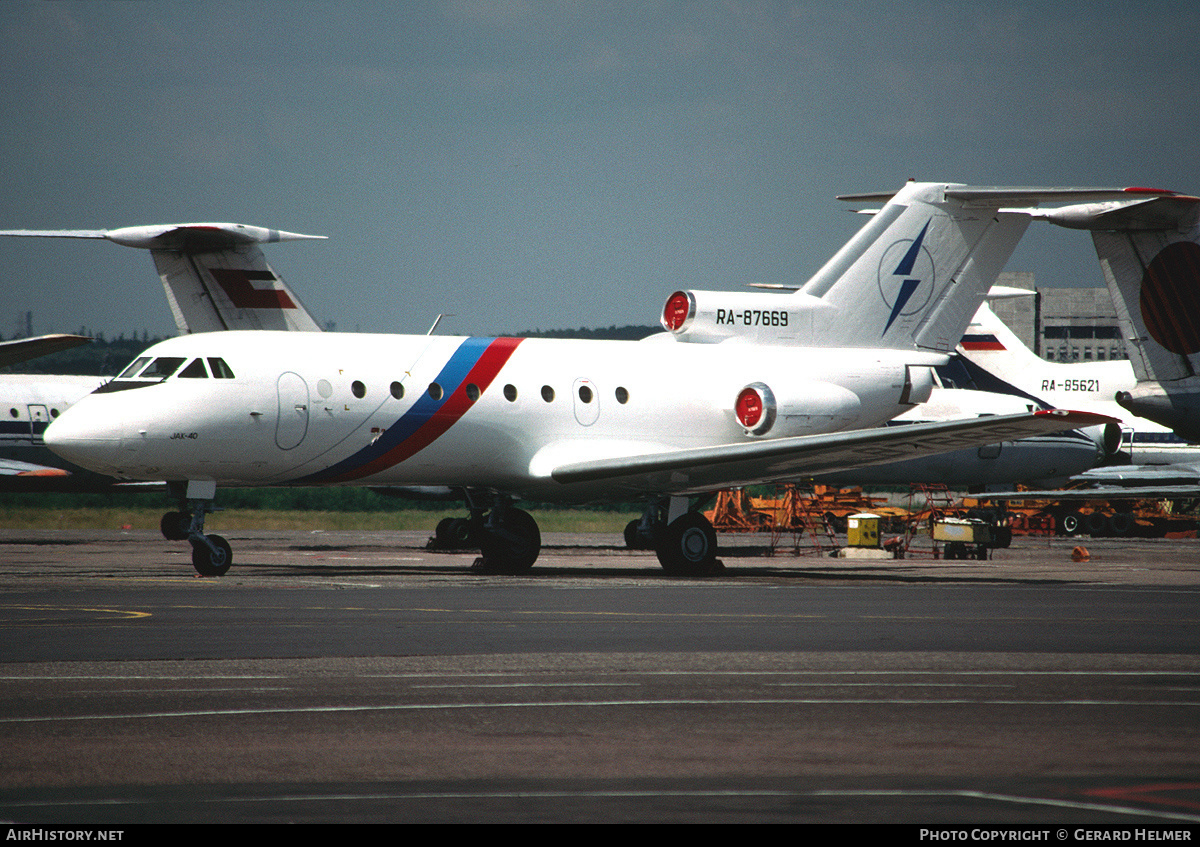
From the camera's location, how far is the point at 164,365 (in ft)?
70.1

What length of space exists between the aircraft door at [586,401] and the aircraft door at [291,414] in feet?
16.1

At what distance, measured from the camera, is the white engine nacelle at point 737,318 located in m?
26.5

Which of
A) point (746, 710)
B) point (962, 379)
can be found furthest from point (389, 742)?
point (962, 379)

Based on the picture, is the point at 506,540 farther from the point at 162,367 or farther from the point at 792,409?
the point at 162,367

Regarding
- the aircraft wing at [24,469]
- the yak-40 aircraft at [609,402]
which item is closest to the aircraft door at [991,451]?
the yak-40 aircraft at [609,402]

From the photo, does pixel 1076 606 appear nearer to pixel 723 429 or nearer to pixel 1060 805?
pixel 723 429

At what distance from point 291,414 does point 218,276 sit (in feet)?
48.4

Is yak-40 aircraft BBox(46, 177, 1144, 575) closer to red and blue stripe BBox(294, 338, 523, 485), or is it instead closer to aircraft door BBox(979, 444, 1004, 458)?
red and blue stripe BBox(294, 338, 523, 485)

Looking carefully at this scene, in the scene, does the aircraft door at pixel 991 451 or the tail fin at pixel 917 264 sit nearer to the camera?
the tail fin at pixel 917 264

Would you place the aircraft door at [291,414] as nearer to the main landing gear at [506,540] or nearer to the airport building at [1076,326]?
the main landing gear at [506,540]

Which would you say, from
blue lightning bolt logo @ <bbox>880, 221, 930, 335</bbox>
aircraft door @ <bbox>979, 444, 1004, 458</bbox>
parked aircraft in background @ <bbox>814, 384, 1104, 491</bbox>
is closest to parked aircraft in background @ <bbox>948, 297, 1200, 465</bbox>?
parked aircraft in background @ <bbox>814, 384, 1104, 491</bbox>

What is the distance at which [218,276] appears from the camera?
35.1 m

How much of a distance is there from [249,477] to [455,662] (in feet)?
37.8

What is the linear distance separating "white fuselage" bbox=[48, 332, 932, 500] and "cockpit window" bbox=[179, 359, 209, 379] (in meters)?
0.12
